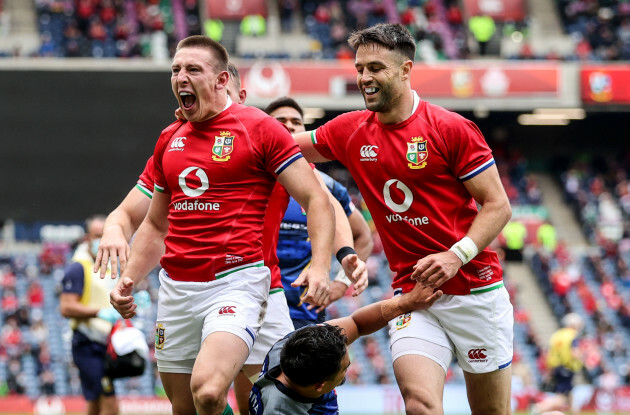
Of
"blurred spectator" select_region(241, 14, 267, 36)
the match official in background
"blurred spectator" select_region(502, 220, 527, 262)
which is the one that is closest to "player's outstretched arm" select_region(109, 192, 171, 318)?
the match official in background

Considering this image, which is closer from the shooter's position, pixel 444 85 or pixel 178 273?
pixel 178 273

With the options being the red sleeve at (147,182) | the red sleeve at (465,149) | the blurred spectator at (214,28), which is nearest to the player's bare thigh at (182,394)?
the red sleeve at (147,182)

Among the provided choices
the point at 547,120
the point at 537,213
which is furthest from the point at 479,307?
the point at 547,120

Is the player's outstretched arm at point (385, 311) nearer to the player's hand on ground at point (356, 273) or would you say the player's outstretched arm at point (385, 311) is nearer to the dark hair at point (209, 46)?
the player's hand on ground at point (356, 273)

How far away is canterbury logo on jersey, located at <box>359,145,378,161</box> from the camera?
5.55 metres

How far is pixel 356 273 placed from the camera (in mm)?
5234

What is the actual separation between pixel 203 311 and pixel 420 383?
125 cm

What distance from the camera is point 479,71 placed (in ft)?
87.8

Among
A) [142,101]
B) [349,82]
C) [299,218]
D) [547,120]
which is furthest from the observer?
[547,120]

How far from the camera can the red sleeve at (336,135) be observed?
5.77m

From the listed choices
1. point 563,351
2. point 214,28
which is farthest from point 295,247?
point 214,28

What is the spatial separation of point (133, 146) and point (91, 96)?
1.54m

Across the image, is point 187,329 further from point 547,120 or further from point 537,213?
point 547,120

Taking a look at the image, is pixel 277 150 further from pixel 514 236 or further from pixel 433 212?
pixel 514 236
